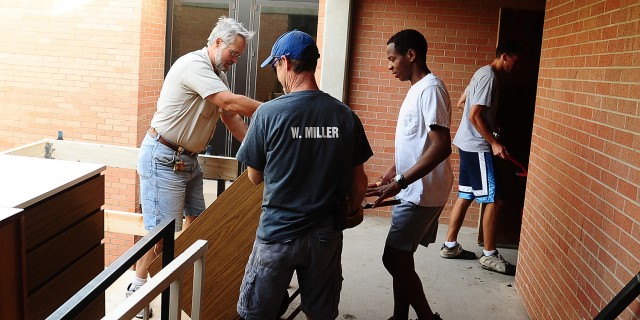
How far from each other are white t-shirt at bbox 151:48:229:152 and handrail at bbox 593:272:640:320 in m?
2.71

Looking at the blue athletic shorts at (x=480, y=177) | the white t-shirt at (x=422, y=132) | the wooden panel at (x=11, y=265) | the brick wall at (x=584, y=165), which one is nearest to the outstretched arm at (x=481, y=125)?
the blue athletic shorts at (x=480, y=177)

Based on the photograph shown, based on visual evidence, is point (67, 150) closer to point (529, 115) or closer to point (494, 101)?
point (494, 101)

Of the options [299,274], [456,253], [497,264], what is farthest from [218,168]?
[497,264]

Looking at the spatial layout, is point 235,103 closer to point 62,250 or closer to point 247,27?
point 62,250

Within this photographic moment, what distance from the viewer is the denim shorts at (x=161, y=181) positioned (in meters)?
4.82

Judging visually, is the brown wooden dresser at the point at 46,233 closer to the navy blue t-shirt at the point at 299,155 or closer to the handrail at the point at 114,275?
the handrail at the point at 114,275

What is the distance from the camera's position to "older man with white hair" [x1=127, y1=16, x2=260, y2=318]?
4637mm

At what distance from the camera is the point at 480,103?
6.09 m

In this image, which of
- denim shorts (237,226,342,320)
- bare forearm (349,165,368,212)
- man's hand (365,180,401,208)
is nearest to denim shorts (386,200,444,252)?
man's hand (365,180,401,208)

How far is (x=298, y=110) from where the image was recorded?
3.05 meters

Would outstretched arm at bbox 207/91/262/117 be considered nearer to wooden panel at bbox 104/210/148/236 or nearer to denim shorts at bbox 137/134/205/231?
denim shorts at bbox 137/134/205/231

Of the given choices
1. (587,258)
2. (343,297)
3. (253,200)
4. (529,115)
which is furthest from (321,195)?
(529,115)

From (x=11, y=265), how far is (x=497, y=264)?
14.5 ft

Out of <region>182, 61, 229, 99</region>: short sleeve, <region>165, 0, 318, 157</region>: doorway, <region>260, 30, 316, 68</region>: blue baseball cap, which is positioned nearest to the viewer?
<region>260, 30, 316, 68</region>: blue baseball cap
